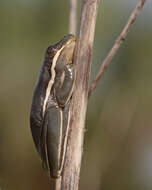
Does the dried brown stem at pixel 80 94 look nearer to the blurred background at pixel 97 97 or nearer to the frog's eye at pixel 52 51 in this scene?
the frog's eye at pixel 52 51

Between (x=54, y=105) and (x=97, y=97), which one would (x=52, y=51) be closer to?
(x=54, y=105)

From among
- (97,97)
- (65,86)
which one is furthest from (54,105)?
(97,97)

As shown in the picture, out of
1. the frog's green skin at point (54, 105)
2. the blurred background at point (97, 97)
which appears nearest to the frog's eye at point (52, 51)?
the frog's green skin at point (54, 105)

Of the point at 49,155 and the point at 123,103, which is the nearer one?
the point at 49,155

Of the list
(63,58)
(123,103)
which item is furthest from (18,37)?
(63,58)

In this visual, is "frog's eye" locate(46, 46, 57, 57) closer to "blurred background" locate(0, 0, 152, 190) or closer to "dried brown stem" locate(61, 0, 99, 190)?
"dried brown stem" locate(61, 0, 99, 190)

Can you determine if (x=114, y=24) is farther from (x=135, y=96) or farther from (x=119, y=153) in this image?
(x=119, y=153)

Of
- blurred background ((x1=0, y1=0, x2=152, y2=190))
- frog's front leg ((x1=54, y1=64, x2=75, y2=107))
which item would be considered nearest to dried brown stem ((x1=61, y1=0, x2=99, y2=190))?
frog's front leg ((x1=54, y1=64, x2=75, y2=107))

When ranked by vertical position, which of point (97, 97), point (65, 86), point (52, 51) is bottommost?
point (97, 97)
